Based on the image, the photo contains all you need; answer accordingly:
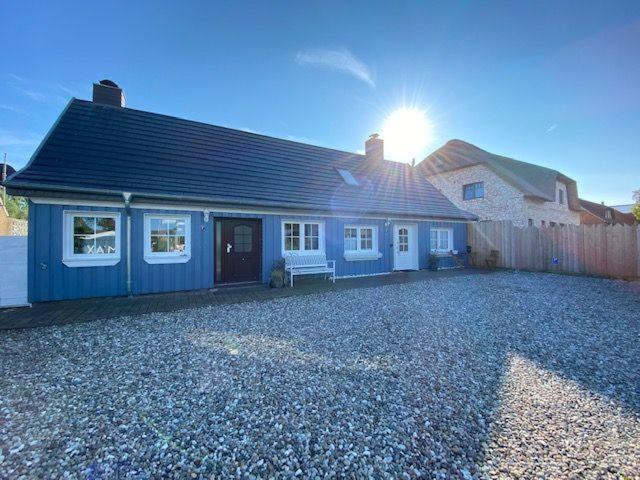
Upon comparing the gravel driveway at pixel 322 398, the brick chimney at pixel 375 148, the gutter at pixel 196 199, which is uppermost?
the brick chimney at pixel 375 148

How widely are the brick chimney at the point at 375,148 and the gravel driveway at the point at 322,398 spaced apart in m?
11.4

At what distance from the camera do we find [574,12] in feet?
23.6

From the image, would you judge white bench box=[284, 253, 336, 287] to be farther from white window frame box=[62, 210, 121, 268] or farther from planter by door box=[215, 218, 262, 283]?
white window frame box=[62, 210, 121, 268]

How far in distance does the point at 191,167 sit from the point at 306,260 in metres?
4.80

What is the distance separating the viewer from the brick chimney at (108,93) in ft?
32.0

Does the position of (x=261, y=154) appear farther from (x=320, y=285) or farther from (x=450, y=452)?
(x=450, y=452)

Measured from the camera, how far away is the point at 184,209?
318 inches

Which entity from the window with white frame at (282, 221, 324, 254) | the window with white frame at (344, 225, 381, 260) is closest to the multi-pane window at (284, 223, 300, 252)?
the window with white frame at (282, 221, 324, 254)

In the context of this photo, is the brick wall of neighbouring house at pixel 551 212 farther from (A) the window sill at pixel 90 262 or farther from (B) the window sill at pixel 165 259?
(A) the window sill at pixel 90 262

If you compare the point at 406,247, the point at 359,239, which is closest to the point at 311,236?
the point at 359,239

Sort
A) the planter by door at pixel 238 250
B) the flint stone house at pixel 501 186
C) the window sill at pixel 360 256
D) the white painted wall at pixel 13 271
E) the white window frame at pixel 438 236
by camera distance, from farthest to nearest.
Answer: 1. the flint stone house at pixel 501 186
2. the white window frame at pixel 438 236
3. the window sill at pixel 360 256
4. the planter by door at pixel 238 250
5. the white painted wall at pixel 13 271

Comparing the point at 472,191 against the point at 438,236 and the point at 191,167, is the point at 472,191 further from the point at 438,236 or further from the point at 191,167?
the point at 191,167

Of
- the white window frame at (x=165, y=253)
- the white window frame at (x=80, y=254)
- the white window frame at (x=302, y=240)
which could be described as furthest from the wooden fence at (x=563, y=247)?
the white window frame at (x=80, y=254)

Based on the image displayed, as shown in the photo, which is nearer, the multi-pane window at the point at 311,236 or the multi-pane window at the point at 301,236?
the multi-pane window at the point at 301,236
